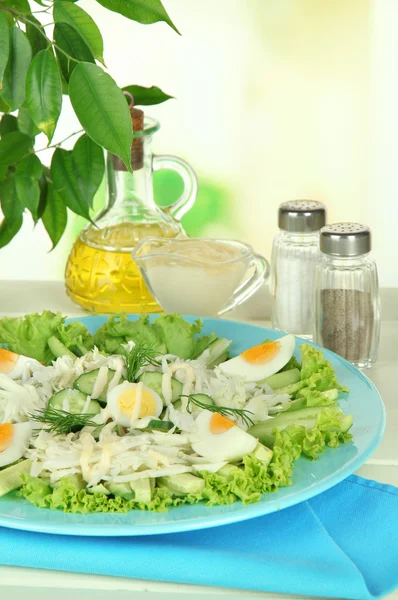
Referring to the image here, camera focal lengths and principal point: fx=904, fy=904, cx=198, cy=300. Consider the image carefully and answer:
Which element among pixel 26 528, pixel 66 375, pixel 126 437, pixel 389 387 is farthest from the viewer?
pixel 389 387

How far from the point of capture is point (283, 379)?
1.14m

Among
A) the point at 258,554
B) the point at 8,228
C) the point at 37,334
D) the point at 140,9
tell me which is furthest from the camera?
the point at 8,228

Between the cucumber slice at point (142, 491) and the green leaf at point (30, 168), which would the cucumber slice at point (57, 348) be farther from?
the cucumber slice at point (142, 491)

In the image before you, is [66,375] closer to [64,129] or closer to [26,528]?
[26,528]

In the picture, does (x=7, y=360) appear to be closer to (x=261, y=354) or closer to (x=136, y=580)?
(x=261, y=354)

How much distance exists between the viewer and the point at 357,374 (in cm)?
115

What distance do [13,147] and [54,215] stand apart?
0.15 meters

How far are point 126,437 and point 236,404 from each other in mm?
Result: 150

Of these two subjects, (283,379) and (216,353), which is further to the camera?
(216,353)

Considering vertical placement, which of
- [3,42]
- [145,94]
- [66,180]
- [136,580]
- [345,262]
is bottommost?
[136,580]

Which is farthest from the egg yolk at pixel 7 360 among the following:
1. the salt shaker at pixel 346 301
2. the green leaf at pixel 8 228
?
the salt shaker at pixel 346 301

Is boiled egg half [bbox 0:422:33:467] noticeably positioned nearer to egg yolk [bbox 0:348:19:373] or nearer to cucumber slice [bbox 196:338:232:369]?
egg yolk [bbox 0:348:19:373]

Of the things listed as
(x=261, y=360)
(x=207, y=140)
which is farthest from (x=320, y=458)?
(x=207, y=140)

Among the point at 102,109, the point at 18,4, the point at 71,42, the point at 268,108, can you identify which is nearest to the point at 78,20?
the point at 71,42
